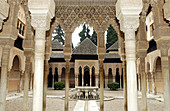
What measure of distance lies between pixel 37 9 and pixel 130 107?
11.2ft

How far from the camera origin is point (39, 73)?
11.9 ft

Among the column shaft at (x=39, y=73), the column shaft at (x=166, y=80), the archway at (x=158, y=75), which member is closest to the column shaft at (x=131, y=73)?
the column shaft at (x=166, y=80)

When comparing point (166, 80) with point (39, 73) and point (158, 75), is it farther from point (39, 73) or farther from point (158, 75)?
point (158, 75)

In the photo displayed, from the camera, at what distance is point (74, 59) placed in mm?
25859

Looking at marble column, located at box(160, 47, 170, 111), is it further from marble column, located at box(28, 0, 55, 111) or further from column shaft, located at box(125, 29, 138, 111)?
marble column, located at box(28, 0, 55, 111)

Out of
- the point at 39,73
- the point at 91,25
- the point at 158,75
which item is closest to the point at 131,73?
the point at 39,73

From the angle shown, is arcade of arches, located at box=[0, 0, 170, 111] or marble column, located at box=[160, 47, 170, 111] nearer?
arcade of arches, located at box=[0, 0, 170, 111]

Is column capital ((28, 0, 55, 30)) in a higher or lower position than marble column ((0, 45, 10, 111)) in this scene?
higher

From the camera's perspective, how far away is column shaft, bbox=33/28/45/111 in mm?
3496

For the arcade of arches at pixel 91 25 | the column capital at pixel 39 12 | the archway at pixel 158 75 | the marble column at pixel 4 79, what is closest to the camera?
the arcade of arches at pixel 91 25

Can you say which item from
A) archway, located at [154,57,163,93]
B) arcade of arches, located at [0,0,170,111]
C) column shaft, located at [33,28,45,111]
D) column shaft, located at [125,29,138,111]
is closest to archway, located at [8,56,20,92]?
arcade of arches, located at [0,0,170,111]

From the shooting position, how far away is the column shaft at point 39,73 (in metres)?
3.50

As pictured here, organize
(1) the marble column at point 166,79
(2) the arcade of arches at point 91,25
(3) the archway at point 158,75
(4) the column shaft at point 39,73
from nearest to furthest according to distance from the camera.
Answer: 1. (4) the column shaft at point 39,73
2. (2) the arcade of arches at point 91,25
3. (1) the marble column at point 166,79
4. (3) the archway at point 158,75

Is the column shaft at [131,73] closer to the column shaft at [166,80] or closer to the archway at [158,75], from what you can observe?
the column shaft at [166,80]
